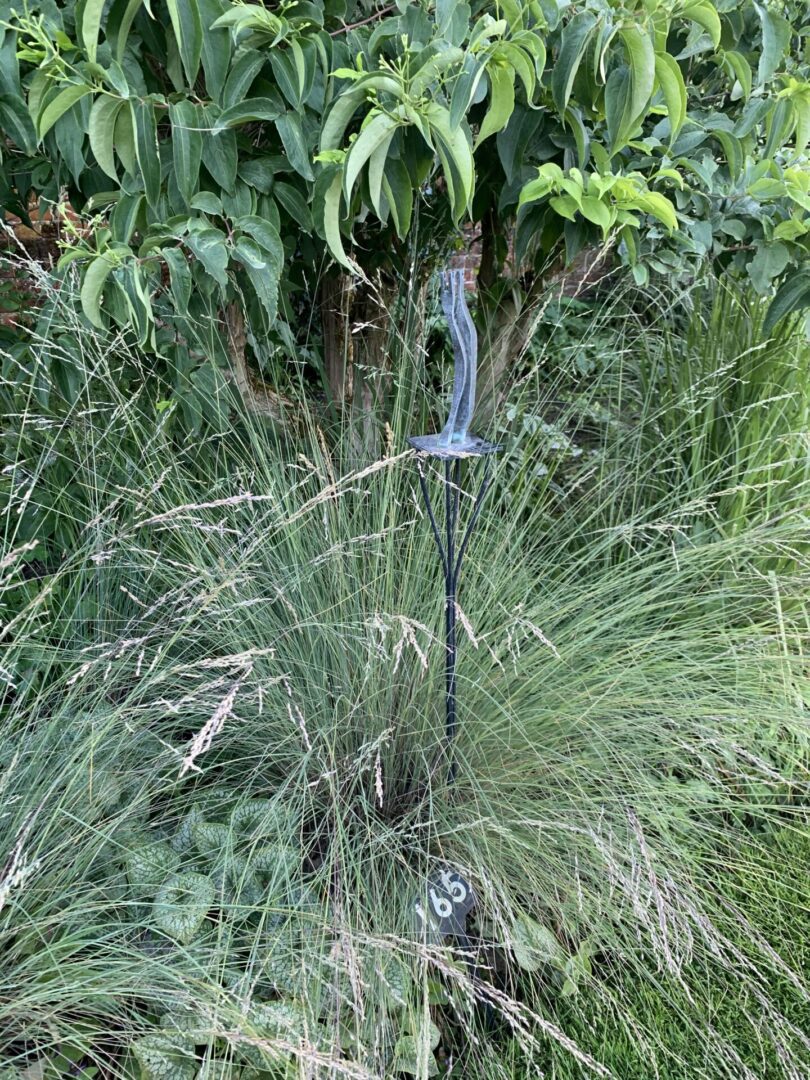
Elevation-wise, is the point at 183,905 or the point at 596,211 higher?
the point at 596,211

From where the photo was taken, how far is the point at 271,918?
1435 millimetres

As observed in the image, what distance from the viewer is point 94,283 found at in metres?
1.39

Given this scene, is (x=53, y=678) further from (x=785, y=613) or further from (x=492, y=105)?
(x=785, y=613)

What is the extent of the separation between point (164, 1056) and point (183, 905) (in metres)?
0.21

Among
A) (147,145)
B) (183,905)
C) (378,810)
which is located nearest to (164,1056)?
(183,905)

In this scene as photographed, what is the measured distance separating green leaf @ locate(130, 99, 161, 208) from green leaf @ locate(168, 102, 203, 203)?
3 cm

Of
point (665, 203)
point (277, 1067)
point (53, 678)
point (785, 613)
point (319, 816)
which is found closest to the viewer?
point (277, 1067)

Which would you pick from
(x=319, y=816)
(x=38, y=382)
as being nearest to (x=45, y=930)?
(x=319, y=816)

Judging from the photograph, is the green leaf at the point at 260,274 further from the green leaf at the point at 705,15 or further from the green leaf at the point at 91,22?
the green leaf at the point at 705,15

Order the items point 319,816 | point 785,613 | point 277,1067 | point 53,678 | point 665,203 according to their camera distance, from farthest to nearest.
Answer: point 785,613 < point 53,678 < point 319,816 < point 665,203 < point 277,1067

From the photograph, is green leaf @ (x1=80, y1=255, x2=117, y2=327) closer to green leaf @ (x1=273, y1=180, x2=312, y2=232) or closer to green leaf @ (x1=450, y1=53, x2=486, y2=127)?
green leaf @ (x1=273, y1=180, x2=312, y2=232)

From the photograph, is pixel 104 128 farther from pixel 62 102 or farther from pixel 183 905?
pixel 183 905

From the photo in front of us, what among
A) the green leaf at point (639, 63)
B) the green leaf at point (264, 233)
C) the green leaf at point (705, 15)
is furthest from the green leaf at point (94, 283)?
the green leaf at point (705, 15)

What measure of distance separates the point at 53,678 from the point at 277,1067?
1.04 metres
